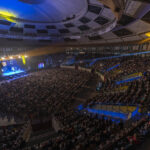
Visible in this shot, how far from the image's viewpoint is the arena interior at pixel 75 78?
670cm

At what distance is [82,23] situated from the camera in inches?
1032

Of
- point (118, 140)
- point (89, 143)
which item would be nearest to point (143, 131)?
point (118, 140)

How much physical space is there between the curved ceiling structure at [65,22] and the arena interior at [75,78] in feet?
0.54

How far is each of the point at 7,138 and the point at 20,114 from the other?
3.55m

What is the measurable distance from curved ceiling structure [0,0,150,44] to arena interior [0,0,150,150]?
0.17 m

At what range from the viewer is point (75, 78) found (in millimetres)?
18484

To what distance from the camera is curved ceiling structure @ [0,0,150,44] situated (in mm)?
19031

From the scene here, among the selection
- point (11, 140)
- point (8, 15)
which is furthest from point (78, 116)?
point (8, 15)

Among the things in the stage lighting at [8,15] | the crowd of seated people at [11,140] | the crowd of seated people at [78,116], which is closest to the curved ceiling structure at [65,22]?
the stage lighting at [8,15]

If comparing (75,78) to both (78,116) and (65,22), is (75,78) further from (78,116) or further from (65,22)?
(65,22)

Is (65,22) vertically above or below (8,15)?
below

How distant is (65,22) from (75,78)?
52.7ft

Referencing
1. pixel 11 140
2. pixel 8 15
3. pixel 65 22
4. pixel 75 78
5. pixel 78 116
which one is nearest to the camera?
pixel 11 140

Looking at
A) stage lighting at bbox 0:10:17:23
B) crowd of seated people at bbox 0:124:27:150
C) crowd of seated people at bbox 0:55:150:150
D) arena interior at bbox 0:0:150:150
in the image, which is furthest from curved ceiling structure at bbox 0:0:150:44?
crowd of seated people at bbox 0:124:27:150
